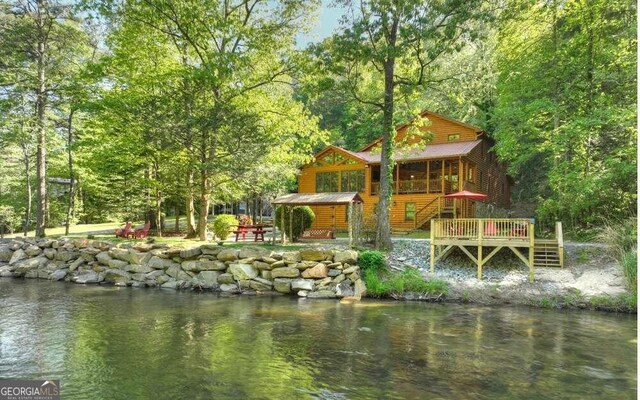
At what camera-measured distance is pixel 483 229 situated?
501 inches

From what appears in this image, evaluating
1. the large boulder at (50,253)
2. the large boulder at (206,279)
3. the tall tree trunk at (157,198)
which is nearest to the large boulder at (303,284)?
the large boulder at (206,279)

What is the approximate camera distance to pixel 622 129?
52.5ft

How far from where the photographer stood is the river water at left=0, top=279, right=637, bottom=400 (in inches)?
216

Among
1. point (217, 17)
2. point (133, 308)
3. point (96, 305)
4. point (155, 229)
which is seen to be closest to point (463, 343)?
point (133, 308)

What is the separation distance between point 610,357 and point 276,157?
14713 mm

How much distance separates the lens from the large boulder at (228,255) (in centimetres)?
1374

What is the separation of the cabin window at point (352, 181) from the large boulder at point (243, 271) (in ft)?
43.4

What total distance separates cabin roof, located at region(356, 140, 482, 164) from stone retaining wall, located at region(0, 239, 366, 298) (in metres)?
10.4

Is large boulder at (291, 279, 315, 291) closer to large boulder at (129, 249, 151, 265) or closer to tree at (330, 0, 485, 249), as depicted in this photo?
tree at (330, 0, 485, 249)

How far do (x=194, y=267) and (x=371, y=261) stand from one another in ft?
20.5

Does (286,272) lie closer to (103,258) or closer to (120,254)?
(120,254)

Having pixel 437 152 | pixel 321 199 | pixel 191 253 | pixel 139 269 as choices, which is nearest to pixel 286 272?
pixel 191 253

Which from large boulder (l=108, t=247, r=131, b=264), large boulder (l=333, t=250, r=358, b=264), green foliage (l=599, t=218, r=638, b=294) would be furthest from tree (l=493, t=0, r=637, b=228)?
large boulder (l=108, t=247, r=131, b=264)

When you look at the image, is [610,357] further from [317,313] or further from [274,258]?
[274,258]
